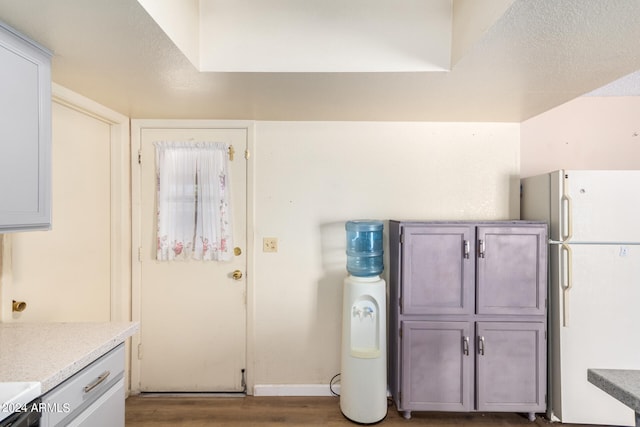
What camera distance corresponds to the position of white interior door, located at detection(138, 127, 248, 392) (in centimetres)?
228

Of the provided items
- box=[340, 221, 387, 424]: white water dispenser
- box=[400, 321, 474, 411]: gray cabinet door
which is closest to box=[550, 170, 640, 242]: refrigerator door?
box=[400, 321, 474, 411]: gray cabinet door

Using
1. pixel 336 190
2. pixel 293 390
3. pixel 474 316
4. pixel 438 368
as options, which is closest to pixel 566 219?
pixel 474 316

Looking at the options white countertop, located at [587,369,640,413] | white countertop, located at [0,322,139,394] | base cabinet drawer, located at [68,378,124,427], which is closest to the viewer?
white countertop, located at [587,369,640,413]

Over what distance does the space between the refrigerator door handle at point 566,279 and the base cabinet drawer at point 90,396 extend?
8.31 feet

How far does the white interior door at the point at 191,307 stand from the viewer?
7.48ft

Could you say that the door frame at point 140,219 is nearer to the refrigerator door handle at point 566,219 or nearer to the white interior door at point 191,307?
the white interior door at point 191,307

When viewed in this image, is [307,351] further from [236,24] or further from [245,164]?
[236,24]

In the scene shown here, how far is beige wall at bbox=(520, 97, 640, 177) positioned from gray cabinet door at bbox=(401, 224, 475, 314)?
3.12 feet

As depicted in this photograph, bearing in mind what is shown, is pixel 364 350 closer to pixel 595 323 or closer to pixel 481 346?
pixel 481 346

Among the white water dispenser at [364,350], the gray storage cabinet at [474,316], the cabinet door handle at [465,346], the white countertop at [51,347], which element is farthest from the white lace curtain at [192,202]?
the cabinet door handle at [465,346]

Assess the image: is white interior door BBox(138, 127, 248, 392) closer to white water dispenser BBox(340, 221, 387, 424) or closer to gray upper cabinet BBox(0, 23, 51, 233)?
white water dispenser BBox(340, 221, 387, 424)

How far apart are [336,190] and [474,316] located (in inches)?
50.8

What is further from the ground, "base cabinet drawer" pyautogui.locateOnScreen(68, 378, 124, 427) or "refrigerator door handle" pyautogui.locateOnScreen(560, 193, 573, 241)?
"refrigerator door handle" pyautogui.locateOnScreen(560, 193, 573, 241)

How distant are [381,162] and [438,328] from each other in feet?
4.10
